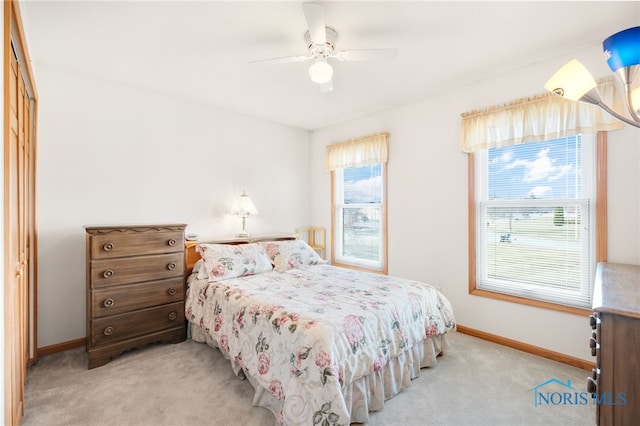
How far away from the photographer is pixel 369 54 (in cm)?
199

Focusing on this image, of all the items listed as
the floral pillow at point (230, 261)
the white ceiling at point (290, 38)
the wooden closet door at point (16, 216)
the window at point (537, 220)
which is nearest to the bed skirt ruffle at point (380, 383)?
the floral pillow at point (230, 261)

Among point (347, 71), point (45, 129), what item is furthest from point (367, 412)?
point (45, 129)

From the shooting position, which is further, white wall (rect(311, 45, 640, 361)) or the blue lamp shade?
white wall (rect(311, 45, 640, 361))

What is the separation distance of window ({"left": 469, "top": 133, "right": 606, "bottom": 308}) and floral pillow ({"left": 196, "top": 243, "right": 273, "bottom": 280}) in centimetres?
215

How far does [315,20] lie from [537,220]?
2.45m

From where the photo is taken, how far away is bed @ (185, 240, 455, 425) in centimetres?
153

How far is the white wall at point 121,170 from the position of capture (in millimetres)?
2582

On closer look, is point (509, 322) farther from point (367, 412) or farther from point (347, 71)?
point (347, 71)

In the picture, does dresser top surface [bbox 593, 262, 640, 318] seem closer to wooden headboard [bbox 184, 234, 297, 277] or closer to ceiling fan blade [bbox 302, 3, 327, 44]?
ceiling fan blade [bbox 302, 3, 327, 44]

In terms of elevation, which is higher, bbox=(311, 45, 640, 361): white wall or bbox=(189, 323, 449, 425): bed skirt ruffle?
bbox=(311, 45, 640, 361): white wall

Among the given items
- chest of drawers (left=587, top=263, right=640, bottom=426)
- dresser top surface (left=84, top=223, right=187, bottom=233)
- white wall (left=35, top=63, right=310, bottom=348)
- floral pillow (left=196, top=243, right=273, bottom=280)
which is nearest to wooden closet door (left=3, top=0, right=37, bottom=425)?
white wall (left=35, top=63, right=310, bottom=348)

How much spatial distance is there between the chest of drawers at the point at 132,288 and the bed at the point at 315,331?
0.60 feet

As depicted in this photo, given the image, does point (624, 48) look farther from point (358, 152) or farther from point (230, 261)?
point (230, 261)

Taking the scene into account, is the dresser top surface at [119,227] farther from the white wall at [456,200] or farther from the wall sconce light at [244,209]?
the white wall at [456,200]
